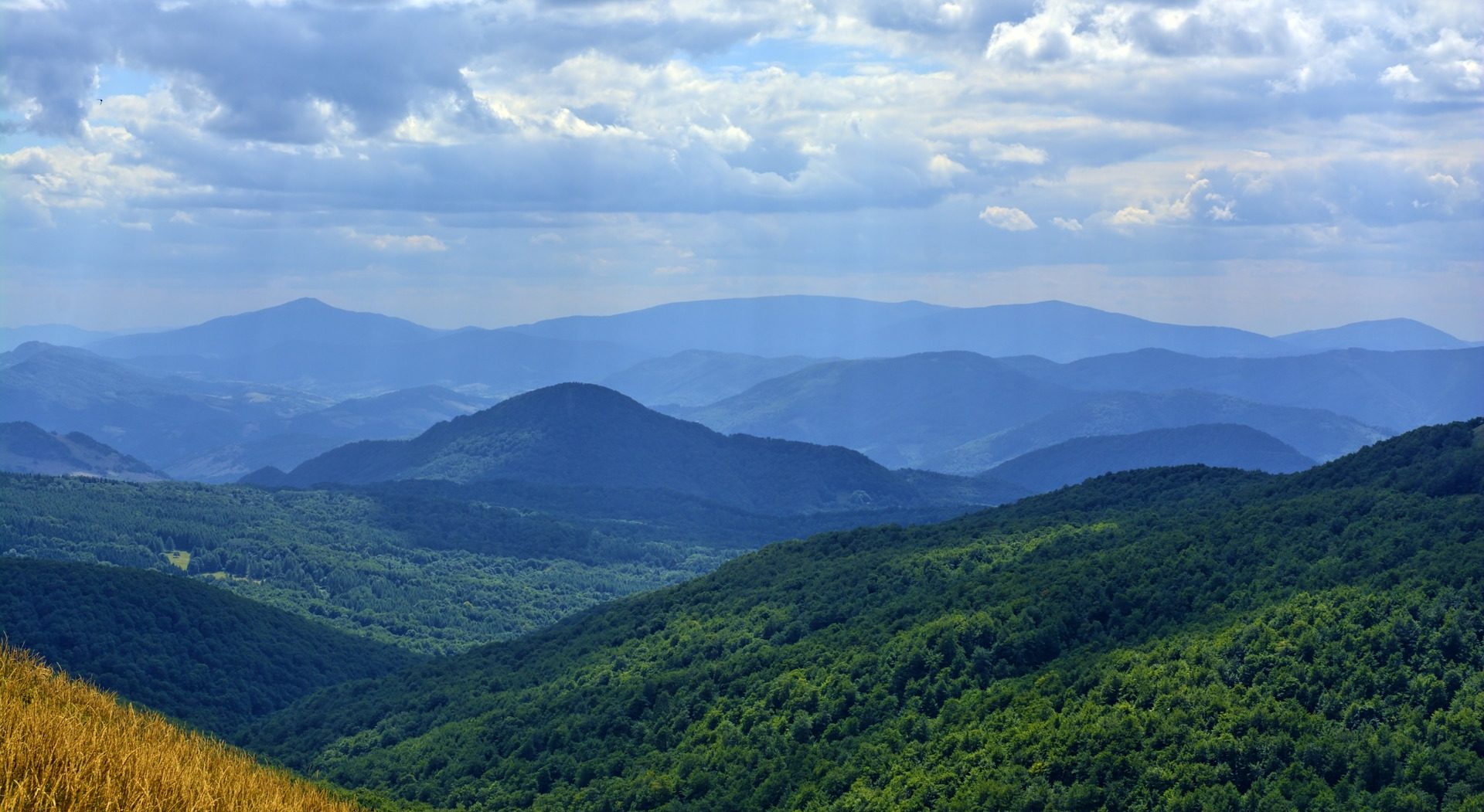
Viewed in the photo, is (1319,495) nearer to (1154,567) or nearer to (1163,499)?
(1154,567)

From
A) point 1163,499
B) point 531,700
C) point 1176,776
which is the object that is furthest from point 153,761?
point 1163,499

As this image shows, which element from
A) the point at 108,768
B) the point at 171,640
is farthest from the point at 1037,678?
the point at 171,640

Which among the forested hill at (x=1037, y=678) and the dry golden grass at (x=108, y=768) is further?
the forested hill at (x=1037, y=678)

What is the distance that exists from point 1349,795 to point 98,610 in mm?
119311

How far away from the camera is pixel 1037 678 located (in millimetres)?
61062

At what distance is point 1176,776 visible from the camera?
4706 centimetres

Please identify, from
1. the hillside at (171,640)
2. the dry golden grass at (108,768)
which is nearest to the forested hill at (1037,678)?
the hillside at (171,640)

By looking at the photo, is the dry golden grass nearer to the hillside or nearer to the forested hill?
the forested hill

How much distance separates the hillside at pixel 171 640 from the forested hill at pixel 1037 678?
13183 mm

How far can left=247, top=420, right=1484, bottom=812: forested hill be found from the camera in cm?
4753

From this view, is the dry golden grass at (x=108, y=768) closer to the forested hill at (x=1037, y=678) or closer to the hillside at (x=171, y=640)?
the forested hill at (x=1037, y=678)

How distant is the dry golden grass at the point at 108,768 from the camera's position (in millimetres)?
18844

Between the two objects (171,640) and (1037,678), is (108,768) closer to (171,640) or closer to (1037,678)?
(1037,678)

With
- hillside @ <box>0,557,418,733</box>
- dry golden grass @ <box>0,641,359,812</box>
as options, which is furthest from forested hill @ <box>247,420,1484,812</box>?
dry golden grass @ <box>0,641,359,812</box>
